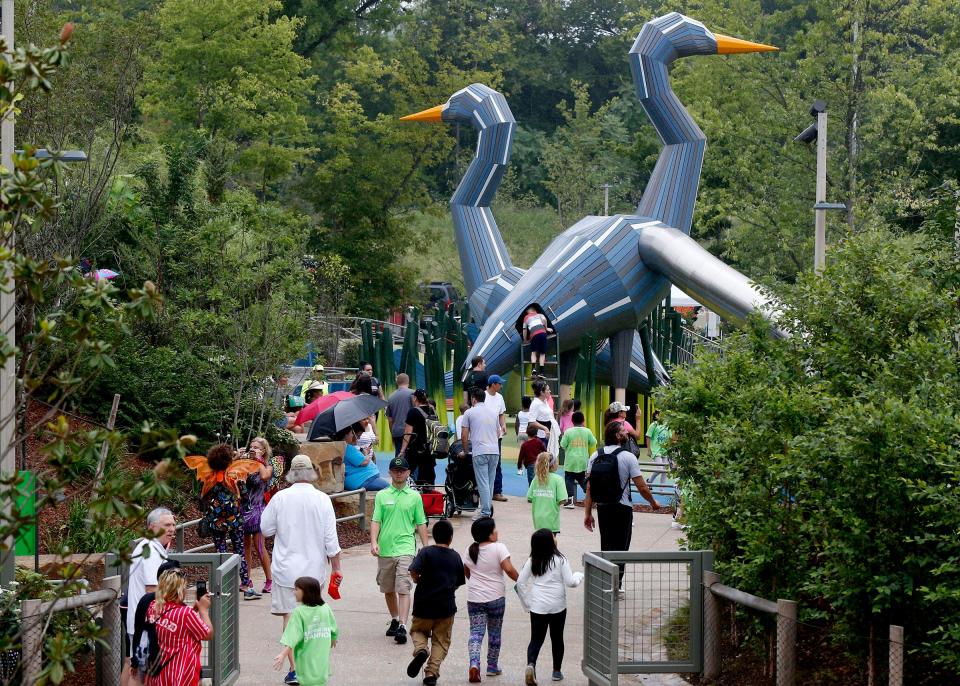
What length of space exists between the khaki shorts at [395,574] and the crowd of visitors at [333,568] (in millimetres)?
11

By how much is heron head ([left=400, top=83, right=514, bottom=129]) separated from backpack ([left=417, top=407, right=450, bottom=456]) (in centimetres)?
820

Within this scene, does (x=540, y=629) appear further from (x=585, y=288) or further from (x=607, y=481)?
(x=585, y=288)

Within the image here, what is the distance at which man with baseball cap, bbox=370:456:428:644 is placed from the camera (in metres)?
10.6

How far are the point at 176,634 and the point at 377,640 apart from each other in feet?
10.8

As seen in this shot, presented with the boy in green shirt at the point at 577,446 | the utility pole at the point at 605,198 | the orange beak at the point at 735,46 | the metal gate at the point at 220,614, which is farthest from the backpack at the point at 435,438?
the utility pole at the point at 605,198

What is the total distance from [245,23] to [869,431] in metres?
27.1

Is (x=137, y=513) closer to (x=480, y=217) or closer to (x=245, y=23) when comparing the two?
(x=480, y=217)

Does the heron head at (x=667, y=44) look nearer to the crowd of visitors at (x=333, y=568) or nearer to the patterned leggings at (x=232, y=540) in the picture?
the crowd of visitors at (x=333, y=568)

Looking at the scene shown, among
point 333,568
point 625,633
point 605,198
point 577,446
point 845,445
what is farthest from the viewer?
point 605,198

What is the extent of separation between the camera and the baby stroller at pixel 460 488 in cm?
1599

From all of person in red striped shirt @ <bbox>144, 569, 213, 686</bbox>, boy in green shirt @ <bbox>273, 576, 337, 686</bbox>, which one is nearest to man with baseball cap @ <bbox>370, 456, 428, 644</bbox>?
boy in green shirt @ <bbox>273, 576, 337, 686</bbox>

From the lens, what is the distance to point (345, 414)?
15633 mm

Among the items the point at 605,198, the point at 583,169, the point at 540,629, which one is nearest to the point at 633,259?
the point at 540,629

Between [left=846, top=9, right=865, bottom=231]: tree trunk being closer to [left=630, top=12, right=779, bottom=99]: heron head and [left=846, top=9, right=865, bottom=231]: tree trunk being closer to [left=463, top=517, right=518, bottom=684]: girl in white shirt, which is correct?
[left=630, top=12, right=779, bottom=99]: heron head
